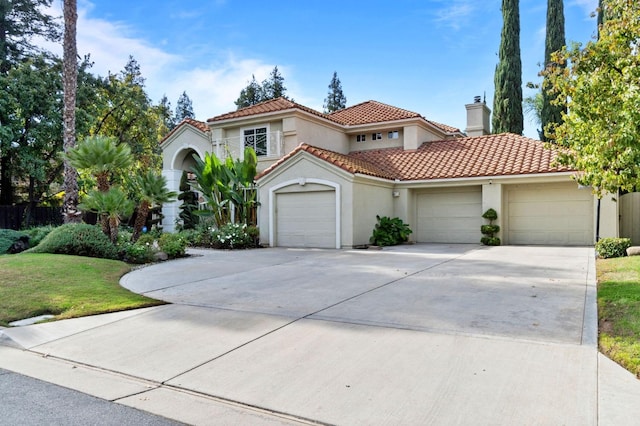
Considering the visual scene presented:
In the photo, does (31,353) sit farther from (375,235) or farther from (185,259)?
(375,235)

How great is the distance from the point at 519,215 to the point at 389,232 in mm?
5290

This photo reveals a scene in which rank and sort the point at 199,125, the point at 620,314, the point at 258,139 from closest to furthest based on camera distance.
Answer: the point at 620,314 → the point at 258,139 → the point at 199,125

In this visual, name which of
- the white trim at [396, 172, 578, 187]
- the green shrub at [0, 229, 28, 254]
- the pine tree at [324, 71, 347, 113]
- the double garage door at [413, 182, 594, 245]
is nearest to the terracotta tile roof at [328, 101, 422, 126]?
the white trim at [396, 172, 578, 187]

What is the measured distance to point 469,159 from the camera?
1898 cm

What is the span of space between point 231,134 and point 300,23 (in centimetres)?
828

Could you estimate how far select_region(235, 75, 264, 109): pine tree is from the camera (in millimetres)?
49250

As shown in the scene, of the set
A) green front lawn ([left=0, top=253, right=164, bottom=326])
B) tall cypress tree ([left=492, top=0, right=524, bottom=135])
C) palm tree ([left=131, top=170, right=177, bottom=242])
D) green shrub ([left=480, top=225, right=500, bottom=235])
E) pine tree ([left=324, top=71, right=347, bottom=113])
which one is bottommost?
green front lawn ([left=0, top=253, right=164, bottom=326])

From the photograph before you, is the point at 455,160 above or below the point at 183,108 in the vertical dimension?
below

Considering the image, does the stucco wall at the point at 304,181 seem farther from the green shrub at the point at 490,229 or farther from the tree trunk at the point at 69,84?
the tree trunk at the point at 69,84

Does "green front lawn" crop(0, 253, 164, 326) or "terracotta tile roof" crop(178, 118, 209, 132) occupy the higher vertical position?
"terracotta tile roof" crop(178, 118, 209, 132)

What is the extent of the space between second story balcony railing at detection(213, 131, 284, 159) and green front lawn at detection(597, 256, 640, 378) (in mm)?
14746

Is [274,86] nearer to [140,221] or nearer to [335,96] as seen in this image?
[335,96]

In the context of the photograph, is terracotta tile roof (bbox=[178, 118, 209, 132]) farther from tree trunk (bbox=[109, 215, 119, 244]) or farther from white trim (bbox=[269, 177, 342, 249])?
tree trunk (bbox=[109, 215, 119, 244])

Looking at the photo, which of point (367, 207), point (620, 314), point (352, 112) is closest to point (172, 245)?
point (367, 207)
